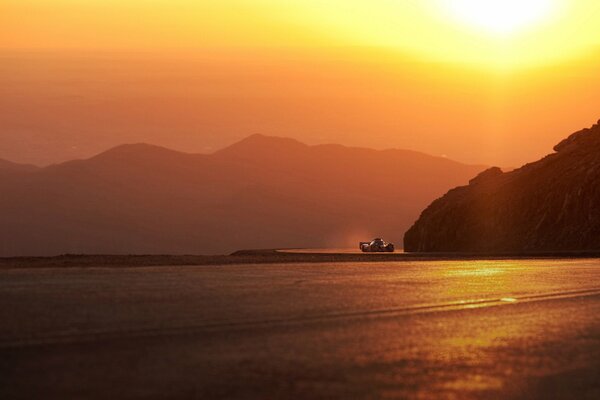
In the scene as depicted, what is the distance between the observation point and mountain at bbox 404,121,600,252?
7181 centimetres

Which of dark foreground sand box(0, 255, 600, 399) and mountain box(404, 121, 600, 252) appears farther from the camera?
mountain box(404, 121, 600, 252)

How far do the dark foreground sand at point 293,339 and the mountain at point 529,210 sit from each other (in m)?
51.4

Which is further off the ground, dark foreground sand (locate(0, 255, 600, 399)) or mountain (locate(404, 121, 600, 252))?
mountain (locate(404, 121, 600, 252))

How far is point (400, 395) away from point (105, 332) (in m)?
4.87

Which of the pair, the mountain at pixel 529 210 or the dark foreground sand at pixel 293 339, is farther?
the mountain at pixel 529 210

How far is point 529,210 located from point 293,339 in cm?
6675

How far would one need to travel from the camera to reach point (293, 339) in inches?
488

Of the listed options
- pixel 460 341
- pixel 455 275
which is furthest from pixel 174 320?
pixel 455 275

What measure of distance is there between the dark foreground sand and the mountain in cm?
5139

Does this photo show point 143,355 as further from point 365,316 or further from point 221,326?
point 365,316

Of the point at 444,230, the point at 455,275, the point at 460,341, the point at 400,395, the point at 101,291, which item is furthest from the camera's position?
the point at 444,230

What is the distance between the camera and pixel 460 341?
12.5 m

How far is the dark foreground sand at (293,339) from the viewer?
30.7 feet

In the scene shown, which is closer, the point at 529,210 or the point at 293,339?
the point at 293,339
